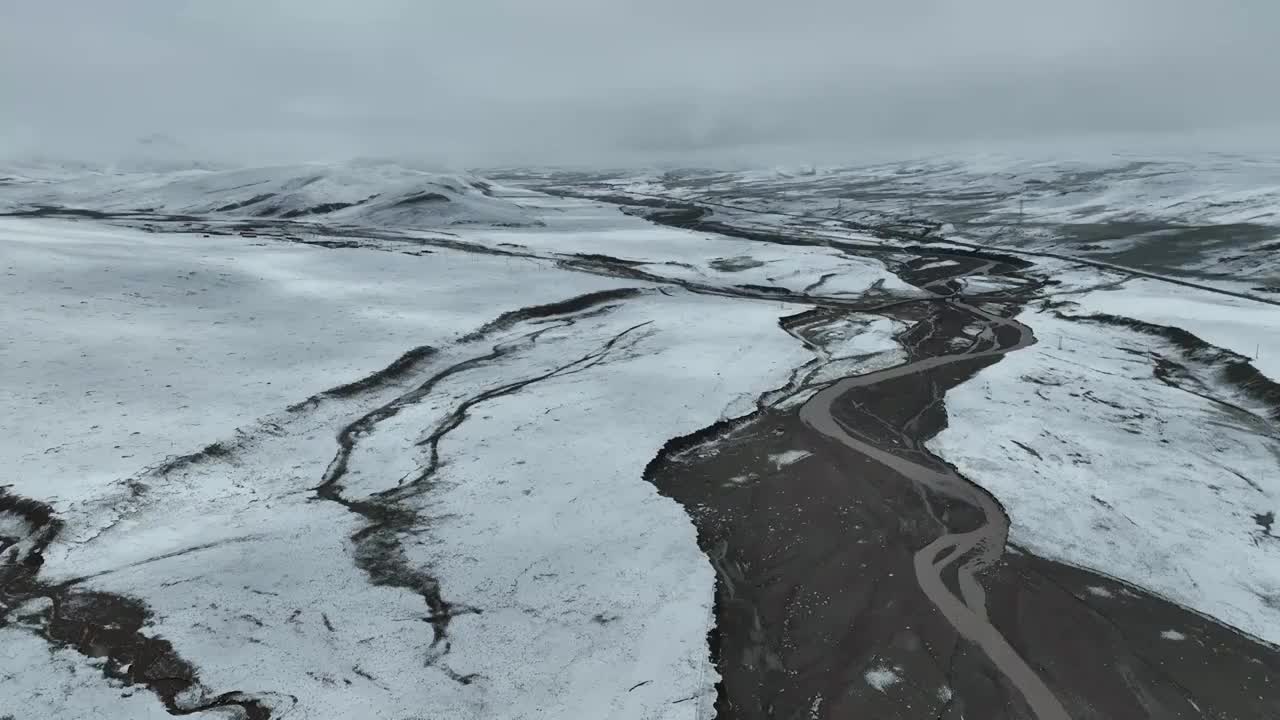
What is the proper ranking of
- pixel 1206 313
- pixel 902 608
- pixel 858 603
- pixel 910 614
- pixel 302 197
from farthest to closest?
pixel 302 197 < pixel 1206 313 < pixel 858 603 < pixel 902 608 < pixel 910 614

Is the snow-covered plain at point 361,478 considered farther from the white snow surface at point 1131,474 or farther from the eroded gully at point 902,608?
the white snow surface at point 1131,474

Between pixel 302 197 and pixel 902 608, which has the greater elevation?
pixel 302 197

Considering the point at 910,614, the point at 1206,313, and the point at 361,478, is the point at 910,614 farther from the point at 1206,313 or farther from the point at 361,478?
the point at 1206,313

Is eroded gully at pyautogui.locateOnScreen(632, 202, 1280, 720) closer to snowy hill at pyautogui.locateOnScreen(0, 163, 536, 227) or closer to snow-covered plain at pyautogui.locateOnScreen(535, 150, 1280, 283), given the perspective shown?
snow-covered plain at pyautogui.locateOnScreen(535, 150, 1280, 283)

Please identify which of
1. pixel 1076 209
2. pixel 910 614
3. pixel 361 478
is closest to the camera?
pixel 910 614

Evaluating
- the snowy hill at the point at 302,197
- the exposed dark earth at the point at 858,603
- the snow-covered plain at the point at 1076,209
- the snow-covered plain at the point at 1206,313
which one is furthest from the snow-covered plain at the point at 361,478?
the snow-covered plain at the point at 1076,209

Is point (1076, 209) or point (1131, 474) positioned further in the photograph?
point (1076, 209)

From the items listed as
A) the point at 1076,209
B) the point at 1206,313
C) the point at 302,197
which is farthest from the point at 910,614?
the point at 1076,209
